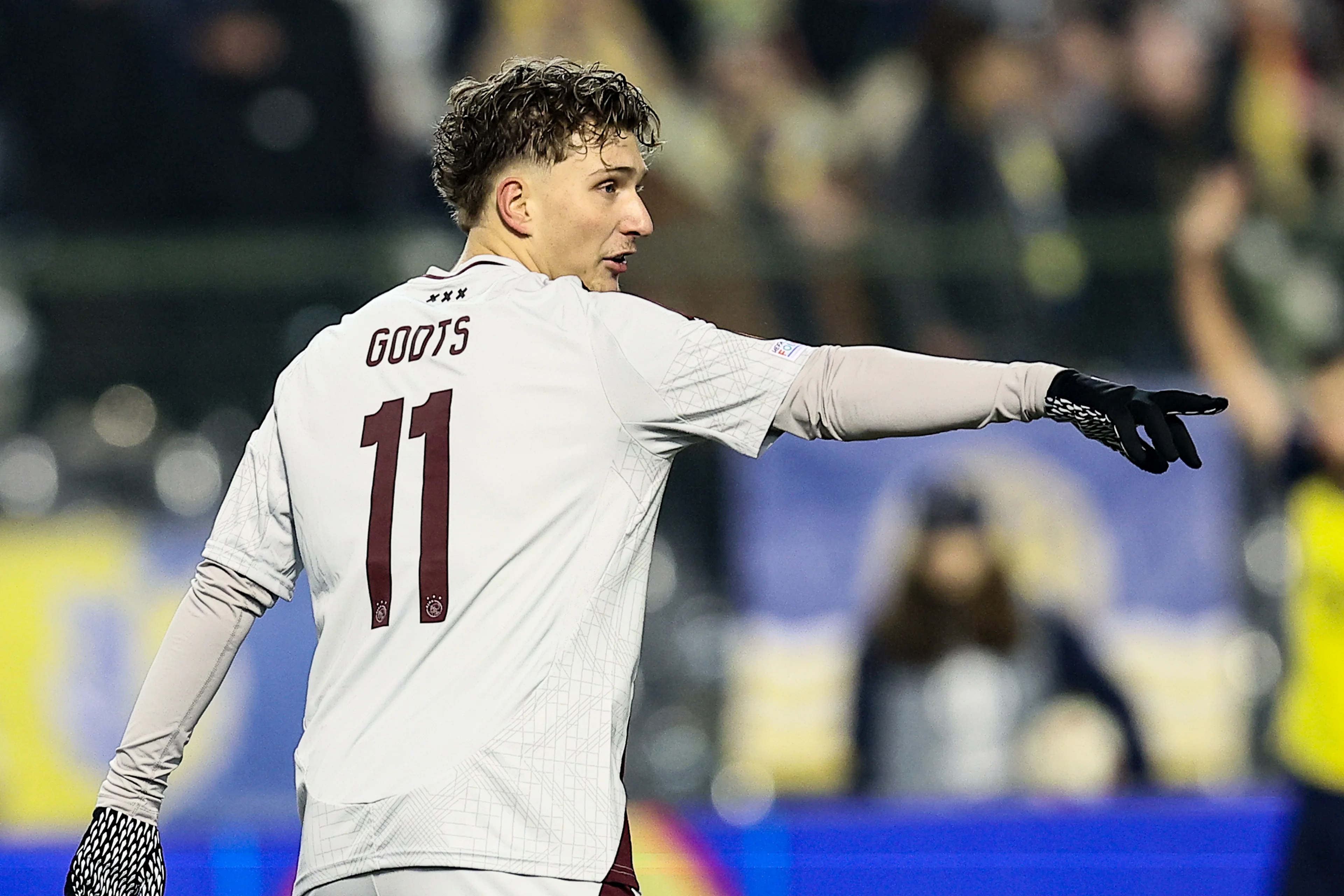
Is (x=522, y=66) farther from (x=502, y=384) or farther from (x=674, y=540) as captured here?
(x=674, y=540)

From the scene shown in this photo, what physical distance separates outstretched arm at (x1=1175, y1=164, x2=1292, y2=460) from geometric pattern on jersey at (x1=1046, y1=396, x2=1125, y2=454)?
4.09 metres

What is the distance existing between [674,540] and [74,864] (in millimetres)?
3815

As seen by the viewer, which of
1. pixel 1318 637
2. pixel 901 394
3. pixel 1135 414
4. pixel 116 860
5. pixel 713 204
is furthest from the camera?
pixel 713 204

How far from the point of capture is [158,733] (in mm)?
2748

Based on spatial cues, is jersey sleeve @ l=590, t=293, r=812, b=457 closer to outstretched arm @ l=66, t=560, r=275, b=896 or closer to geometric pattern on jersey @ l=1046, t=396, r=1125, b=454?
geometric pattern on jersey @ l=1046, t=396, r=1125, b=454

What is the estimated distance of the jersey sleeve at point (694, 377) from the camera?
8.32 ft

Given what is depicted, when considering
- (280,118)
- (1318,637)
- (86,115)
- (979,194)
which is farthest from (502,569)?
(86,115)

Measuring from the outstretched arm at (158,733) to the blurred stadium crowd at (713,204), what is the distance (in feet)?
11.7

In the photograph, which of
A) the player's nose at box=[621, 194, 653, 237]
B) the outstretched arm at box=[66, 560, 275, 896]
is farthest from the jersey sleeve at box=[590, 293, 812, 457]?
the outstretched arm at box=[66, 560, 275, 896]

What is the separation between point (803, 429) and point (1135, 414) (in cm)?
45

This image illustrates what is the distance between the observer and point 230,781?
244 inches

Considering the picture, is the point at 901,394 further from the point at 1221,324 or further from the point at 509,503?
the point at 1221,324

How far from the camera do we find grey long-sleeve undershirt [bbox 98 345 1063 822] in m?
2.43

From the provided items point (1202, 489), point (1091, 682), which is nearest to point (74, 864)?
point (1091, 682)
